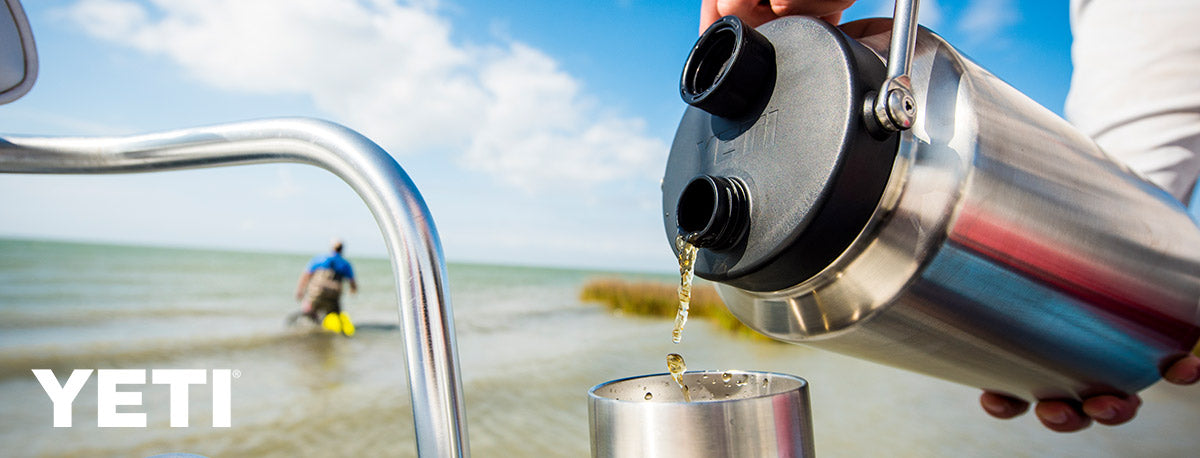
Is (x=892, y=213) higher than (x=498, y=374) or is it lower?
higher

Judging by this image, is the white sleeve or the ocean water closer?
the white sleeve

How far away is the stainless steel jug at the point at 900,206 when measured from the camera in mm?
397

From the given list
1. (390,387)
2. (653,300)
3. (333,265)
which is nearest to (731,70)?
(390,387)

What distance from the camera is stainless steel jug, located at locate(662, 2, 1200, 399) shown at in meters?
0.40

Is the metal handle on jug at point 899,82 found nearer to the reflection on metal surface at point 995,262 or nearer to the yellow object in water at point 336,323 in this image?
the reflection on metal surface at point 995,262

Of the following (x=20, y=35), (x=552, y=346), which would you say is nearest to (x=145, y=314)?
(x=552, y=346)

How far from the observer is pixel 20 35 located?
42cm

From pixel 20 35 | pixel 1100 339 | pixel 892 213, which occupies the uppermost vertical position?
pixel 20 35

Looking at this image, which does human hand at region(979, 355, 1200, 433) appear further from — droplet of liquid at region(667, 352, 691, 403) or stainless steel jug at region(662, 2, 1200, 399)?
droplet of liquid at region(667, 352, 691, 403)

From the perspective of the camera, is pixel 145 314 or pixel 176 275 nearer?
pixel 145 314

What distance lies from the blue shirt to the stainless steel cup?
696 centimetres

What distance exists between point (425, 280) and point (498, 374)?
4773mm

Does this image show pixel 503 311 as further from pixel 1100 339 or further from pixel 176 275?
pixel 1100 339

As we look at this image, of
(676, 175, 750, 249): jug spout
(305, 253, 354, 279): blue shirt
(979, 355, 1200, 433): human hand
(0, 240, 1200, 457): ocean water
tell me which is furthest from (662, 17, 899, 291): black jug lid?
(305, 253, 354, 279): blue shirt
